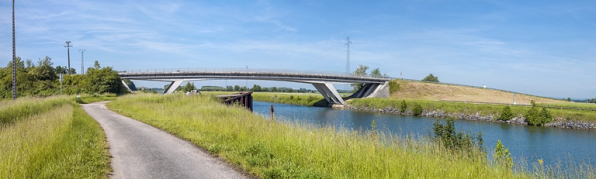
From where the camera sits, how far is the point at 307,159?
32.7 ft

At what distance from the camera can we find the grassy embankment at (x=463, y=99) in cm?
4709

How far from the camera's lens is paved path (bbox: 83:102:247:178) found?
337 inches

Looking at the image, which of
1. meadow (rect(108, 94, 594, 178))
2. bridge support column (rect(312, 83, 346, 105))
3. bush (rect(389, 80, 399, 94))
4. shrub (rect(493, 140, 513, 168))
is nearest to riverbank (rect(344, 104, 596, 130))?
bridge support column (rect(312, 83, 346, 105))

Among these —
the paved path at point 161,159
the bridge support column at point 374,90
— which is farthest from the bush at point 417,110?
the paved path at point 161,159

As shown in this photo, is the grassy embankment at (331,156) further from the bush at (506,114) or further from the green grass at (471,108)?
the bush at (506,114)

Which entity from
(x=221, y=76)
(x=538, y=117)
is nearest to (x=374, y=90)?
(x=221, y=76)

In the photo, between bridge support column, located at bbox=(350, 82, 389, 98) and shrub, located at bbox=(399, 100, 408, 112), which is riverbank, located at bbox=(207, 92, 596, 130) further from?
bridge support column, located at bbox=(350, 82, 389, 98)

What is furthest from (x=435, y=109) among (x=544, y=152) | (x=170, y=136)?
(x=170, y=136)

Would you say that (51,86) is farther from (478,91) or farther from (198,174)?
(478,91)

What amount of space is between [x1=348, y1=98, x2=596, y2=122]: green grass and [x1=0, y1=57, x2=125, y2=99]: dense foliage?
48.3m

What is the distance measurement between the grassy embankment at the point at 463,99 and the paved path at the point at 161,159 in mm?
47087

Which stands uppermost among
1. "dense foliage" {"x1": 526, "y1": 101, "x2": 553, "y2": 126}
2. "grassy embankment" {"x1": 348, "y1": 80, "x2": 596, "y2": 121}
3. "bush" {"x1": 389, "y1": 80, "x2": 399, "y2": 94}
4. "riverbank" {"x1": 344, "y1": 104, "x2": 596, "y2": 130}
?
"bush" {"x1": 389, "y1": 80, "x2": 399, "y2": 94}

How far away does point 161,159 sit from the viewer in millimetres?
10117

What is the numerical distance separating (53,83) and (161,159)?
3144 inches
